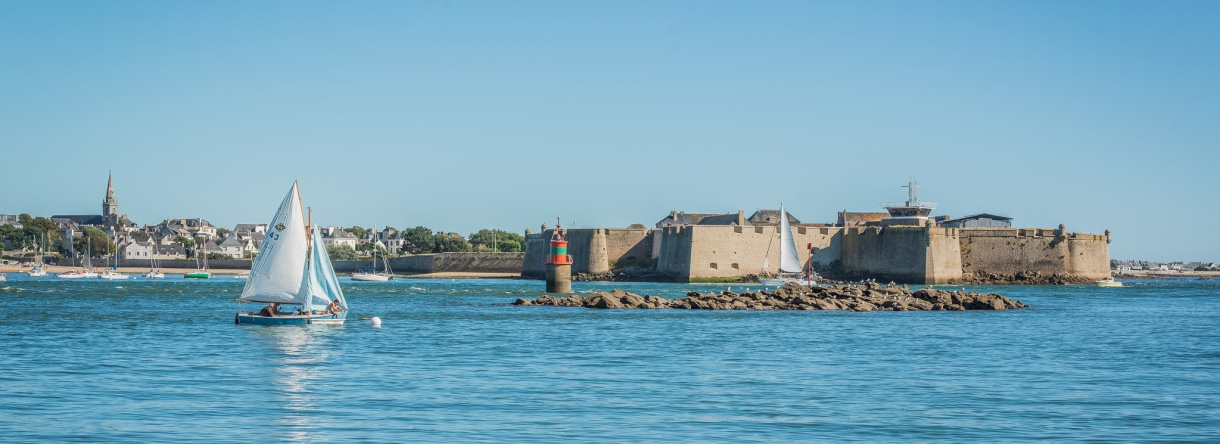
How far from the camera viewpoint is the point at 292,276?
26.5 m

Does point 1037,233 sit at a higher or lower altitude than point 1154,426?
higher

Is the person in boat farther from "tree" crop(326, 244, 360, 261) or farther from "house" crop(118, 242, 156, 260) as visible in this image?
"house" crop(118, 242, 156, 260)

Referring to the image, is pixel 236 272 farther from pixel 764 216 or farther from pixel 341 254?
pixel 764 216

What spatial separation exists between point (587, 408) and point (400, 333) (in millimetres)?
12810

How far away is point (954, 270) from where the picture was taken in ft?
213

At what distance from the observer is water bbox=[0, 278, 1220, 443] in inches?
516

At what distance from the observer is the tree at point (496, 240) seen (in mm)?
127188

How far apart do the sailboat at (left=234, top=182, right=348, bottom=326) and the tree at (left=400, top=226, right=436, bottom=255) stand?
101340 mm

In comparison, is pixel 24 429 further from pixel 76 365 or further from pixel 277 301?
pixel 277 301

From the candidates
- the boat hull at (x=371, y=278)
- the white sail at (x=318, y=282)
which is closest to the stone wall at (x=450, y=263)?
the boat hull at (x=371, y=278)

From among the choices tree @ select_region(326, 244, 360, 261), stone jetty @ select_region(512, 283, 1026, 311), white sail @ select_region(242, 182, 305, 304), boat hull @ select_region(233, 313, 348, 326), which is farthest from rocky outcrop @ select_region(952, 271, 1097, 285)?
tree @ select_region(326, 244, 360, 261)

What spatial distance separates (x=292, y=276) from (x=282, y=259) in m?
0.56

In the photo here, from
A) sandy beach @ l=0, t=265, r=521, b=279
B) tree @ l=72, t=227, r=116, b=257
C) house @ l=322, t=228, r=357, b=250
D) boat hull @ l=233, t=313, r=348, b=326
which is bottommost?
boat hull @ l=233, t=313, r=348, b=326

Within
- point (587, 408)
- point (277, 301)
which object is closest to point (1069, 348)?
point (587, 408)
